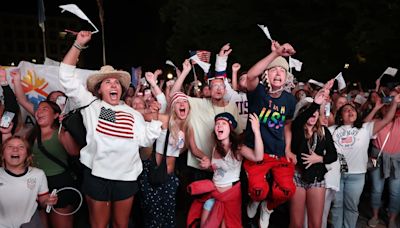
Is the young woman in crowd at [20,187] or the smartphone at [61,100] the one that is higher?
the smartphone at [61,100]

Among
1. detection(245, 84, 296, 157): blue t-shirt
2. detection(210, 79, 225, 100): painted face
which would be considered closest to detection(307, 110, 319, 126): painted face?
detection(245, 84, 296, 157): blue t-shirt

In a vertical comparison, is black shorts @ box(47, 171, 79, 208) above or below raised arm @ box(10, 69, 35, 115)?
below

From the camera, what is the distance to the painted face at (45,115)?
12.3 feet

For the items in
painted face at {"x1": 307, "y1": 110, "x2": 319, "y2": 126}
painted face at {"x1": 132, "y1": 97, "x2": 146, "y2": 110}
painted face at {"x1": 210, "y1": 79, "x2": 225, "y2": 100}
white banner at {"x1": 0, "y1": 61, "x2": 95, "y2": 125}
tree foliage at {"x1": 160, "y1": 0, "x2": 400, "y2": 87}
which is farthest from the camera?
tree foliage at {"x1": 160, "y1": 0, "x2": 400, "y2": 87}

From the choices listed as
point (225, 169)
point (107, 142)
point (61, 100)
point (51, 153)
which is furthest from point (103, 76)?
point (61, 100)

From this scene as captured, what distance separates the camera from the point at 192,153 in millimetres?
4168

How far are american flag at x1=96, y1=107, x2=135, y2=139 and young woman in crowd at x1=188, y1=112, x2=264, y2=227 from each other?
0.90 metres

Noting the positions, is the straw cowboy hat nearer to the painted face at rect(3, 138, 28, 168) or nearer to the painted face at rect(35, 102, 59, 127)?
the painted face at rect(35, 102, 59, 127)

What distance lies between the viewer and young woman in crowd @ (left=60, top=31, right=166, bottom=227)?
3.16 m

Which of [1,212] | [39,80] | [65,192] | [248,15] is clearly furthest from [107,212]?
[248,15]

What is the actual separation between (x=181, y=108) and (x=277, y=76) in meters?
1.07

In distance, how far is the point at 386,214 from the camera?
210 inches

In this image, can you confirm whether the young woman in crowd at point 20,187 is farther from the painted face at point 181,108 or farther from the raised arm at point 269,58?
the raised arm at point 269,58

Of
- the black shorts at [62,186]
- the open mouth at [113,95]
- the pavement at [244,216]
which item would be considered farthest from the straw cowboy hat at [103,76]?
the pavement at [244,216]
